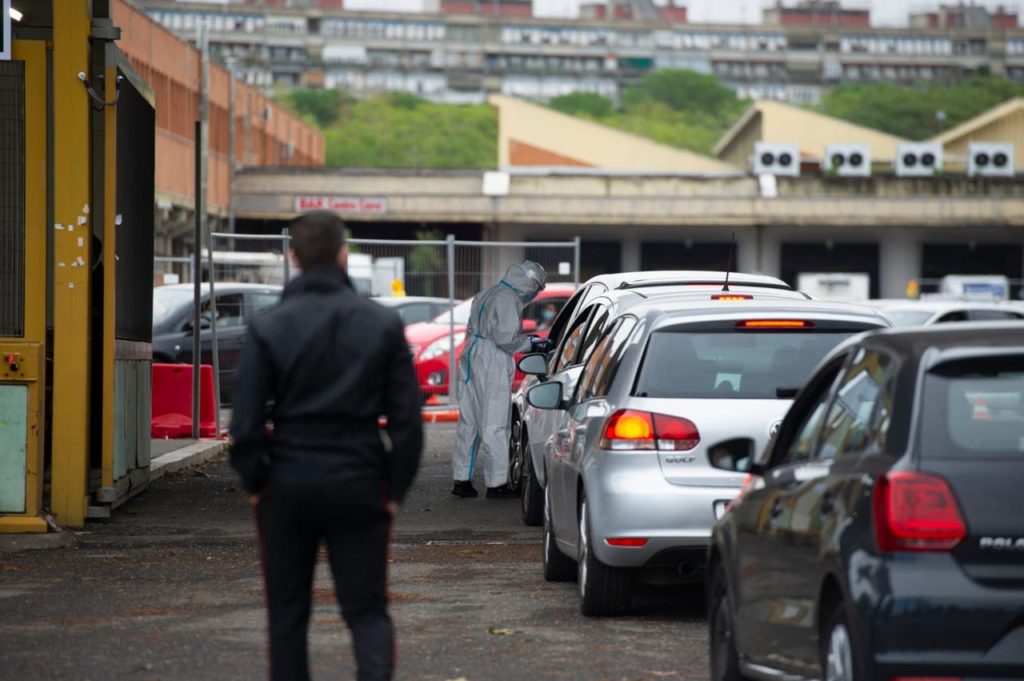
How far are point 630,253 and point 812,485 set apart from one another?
63955 mm

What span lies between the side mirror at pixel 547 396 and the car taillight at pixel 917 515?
17.4 feet

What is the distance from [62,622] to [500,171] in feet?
196

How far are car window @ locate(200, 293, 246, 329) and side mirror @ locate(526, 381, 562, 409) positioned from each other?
14.8 meters

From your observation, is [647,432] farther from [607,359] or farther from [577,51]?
[577,51]

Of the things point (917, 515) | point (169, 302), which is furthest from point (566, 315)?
point (169, 302)

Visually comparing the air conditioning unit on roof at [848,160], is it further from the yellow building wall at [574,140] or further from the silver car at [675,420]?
the silver car at [675,420]

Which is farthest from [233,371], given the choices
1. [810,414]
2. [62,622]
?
[810,414]

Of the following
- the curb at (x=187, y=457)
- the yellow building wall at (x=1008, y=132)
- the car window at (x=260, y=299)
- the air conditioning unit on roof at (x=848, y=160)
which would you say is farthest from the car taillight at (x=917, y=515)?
the yellow building wall at (x=1008, y=132)

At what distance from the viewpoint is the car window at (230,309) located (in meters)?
24.9

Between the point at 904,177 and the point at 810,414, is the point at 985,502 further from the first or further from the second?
Answer: the point at 904,177

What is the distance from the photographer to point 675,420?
8.82 m

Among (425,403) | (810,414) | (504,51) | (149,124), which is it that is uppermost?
(504,51)

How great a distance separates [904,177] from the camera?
225ft

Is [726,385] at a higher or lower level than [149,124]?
lower
